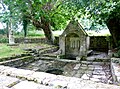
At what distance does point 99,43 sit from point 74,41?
14.1 feet

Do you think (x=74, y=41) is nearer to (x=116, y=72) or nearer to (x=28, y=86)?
(x=116, y=72)

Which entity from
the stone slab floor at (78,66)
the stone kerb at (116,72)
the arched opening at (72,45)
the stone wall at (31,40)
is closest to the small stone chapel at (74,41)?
the arched opening at (72,45)

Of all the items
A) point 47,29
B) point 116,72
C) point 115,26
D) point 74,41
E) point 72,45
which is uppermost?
point 47,29

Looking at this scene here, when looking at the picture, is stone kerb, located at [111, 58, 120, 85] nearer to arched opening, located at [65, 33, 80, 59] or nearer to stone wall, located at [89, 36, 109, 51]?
arched opening, located at [65, 33, 80, 59]

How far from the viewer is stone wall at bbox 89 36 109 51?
13449 mm

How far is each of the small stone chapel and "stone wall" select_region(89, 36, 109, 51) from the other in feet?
13.3

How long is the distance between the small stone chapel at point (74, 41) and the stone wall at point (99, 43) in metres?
4.06

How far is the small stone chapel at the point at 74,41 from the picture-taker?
9.45m

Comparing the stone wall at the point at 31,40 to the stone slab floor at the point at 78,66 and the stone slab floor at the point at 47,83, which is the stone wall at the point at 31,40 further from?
the stone slab floor at the point at 47,83

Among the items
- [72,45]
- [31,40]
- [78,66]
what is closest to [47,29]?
[31,40]

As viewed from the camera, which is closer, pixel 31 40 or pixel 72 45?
pixel 72 45

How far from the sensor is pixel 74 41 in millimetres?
10500

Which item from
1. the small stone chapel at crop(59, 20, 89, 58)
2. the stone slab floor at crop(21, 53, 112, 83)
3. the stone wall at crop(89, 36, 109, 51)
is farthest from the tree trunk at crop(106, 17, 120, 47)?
the stone wall at crop(89, 36, 109, 51)

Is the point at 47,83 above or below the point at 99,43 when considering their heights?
below
